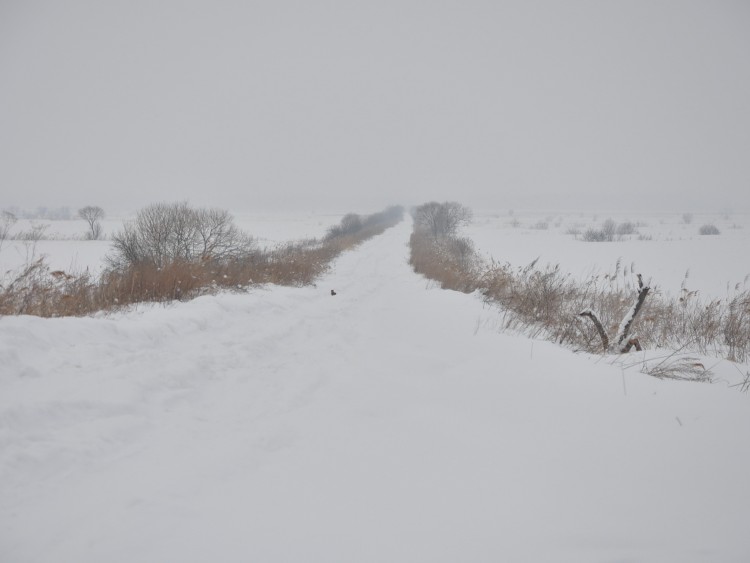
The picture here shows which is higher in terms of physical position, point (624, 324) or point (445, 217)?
point (445, 217)

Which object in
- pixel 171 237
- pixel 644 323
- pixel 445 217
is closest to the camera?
pixel 644 323

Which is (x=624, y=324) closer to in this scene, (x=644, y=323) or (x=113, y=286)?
(x=644, y=323)

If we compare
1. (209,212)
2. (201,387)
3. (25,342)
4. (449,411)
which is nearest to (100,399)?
(201,387)

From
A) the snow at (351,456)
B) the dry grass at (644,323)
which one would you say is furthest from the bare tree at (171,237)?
the dry grass at (644,323)

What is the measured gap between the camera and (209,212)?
452 inches

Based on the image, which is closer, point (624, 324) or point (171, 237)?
point (624, 324)

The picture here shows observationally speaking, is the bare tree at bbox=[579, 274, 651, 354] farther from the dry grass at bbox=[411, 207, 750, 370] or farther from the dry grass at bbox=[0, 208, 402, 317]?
the dry grass at bbox=[0, 208, 402, 317]

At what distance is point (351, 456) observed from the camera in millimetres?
2215

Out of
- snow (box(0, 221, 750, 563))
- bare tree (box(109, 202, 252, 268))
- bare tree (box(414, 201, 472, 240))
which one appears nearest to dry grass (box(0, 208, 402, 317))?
snow (box(0, 221, 750, 563))

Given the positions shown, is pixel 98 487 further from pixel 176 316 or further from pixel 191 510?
pixel 176 316

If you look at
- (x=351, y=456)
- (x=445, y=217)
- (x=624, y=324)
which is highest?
(x=445, y=217)

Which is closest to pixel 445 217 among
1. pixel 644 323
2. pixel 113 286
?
pixel 644 323

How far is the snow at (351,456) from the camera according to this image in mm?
1548

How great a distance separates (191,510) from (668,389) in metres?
3.66
